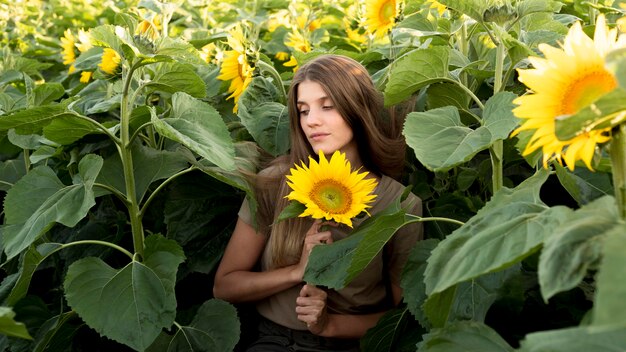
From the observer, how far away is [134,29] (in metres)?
2.04

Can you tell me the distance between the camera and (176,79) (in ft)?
6.34

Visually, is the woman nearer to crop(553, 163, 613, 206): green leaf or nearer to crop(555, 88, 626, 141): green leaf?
crop(553, 163, 613, 206): green leaf

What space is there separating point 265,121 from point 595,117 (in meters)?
1.16

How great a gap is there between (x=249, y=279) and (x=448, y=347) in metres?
0.84

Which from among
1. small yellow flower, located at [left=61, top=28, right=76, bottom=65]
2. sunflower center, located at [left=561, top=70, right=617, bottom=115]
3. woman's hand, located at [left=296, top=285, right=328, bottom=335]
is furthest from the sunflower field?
small yellow flower, located at [left=61, top=28, right=76, bottom=65]

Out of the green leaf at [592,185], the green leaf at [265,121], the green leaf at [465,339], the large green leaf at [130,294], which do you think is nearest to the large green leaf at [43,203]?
the large green leaf at [130,294]

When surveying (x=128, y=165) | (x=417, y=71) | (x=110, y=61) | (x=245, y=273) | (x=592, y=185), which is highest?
(x=417, y=71)

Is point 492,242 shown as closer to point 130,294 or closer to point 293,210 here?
point 293,210

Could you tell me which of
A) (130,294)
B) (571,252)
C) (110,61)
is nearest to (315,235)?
(130,294)

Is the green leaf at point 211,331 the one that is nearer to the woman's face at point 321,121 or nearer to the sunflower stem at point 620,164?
the woman's face at point 321,121

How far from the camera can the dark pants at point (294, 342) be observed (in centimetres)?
202

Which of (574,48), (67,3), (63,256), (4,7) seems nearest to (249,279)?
(63,256)

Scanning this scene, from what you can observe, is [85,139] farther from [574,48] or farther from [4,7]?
[4,7]

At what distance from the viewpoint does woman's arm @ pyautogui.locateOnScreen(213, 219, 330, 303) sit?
2037 millimetres
